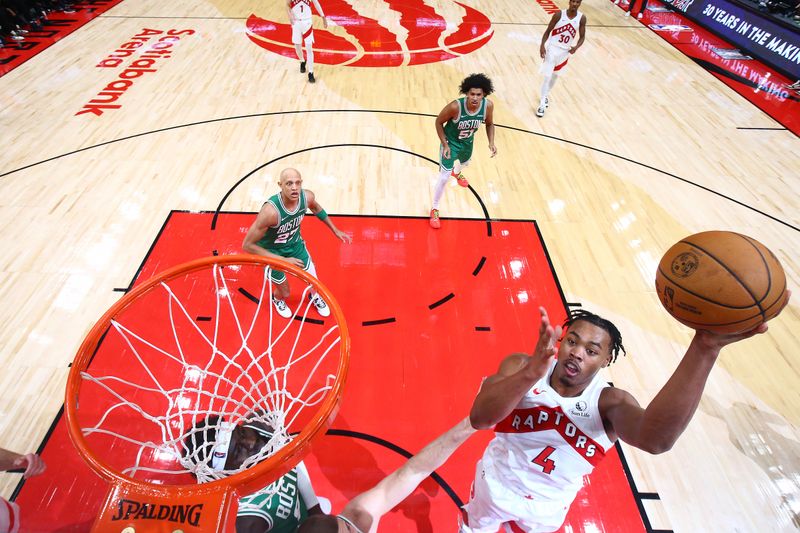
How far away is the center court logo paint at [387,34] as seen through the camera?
9.16 meters

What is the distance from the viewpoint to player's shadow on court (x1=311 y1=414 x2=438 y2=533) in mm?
2903

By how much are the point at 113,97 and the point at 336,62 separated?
13.2 ft

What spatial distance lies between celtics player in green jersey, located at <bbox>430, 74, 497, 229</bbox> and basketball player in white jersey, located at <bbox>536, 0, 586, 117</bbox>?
302cm

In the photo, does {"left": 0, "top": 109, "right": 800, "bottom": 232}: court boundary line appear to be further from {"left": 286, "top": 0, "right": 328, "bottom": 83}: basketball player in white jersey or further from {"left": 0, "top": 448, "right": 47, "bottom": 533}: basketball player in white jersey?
{"left": 0, "top": 448, "right": 47, "bottom": 533}: basketball player in white jersey

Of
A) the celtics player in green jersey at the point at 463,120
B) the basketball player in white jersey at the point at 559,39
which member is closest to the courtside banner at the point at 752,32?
the basketball player in white jersey at the point at 559,39

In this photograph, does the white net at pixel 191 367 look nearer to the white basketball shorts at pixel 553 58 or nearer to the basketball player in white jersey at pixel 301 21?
the basketball player in white jersey at pixel 301 21

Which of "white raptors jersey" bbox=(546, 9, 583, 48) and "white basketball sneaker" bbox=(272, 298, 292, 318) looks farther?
"white raptors jersey" bbox=(546, 9, 583, 48)

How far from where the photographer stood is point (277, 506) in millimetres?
1912

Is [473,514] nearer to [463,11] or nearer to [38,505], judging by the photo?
[38,505]

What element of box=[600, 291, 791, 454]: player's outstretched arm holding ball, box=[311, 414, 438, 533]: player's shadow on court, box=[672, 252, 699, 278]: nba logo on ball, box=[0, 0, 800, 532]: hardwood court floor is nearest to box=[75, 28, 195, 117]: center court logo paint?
box=[0, 0, 800, 532]: hardwood court floor

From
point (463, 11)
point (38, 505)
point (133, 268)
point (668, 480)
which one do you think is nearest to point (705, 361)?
point (668, 480)

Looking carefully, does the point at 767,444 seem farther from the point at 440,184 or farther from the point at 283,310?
the point at 283,310

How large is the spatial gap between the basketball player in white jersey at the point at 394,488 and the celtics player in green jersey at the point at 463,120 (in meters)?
3.42

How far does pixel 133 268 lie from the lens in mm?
4457
